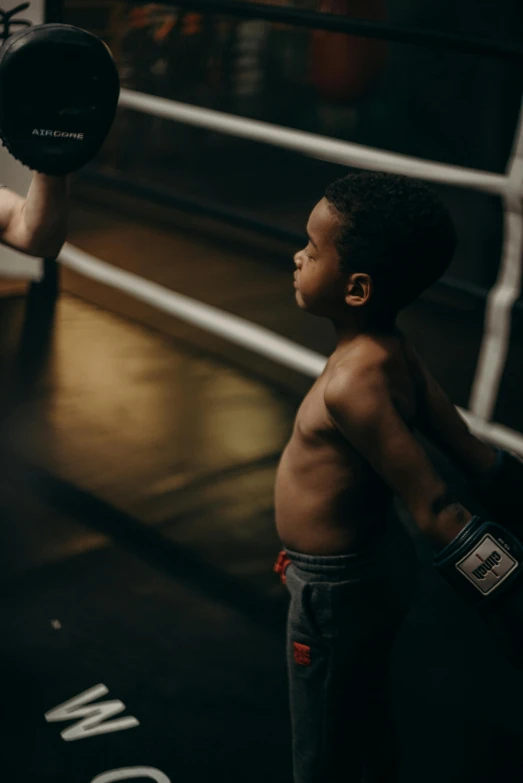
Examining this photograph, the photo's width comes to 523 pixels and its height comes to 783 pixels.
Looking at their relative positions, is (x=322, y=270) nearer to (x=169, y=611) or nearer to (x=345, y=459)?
(x=345, y=459)

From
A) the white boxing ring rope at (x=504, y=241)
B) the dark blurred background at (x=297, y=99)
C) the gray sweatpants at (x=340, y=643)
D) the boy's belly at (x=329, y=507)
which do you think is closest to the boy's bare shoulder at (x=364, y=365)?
the boy's belly at (x=329, y=507)

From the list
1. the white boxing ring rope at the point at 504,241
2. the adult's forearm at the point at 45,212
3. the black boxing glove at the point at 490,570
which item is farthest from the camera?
the white boxing ring rope at the point at 504,241

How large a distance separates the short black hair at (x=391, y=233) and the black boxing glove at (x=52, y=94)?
0.33 m

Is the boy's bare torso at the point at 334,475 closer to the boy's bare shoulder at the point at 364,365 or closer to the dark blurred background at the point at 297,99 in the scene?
the boy's bare shoulder at the point at 364,365

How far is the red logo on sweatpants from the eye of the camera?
119 centimetres

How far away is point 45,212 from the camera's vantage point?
4.22 feet

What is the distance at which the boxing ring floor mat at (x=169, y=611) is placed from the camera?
5.10 feet

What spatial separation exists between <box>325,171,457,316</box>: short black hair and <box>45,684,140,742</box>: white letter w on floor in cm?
86

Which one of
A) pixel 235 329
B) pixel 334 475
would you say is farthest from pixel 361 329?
pixel 235 329

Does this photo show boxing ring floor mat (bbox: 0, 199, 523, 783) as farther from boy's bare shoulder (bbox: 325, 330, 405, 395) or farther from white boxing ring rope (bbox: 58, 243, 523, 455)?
boy's bare shoulder (bbox: 325, 330, 405, 395)

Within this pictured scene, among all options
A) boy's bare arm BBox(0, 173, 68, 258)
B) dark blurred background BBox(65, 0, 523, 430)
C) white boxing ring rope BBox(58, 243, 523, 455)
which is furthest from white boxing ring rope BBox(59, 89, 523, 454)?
dark blurred background BBox(65, 0, 523, 430)

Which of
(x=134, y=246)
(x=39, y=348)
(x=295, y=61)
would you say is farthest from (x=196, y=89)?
(x=39, y=348)

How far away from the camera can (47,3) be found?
3279 millimetres

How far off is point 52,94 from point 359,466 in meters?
0.60
